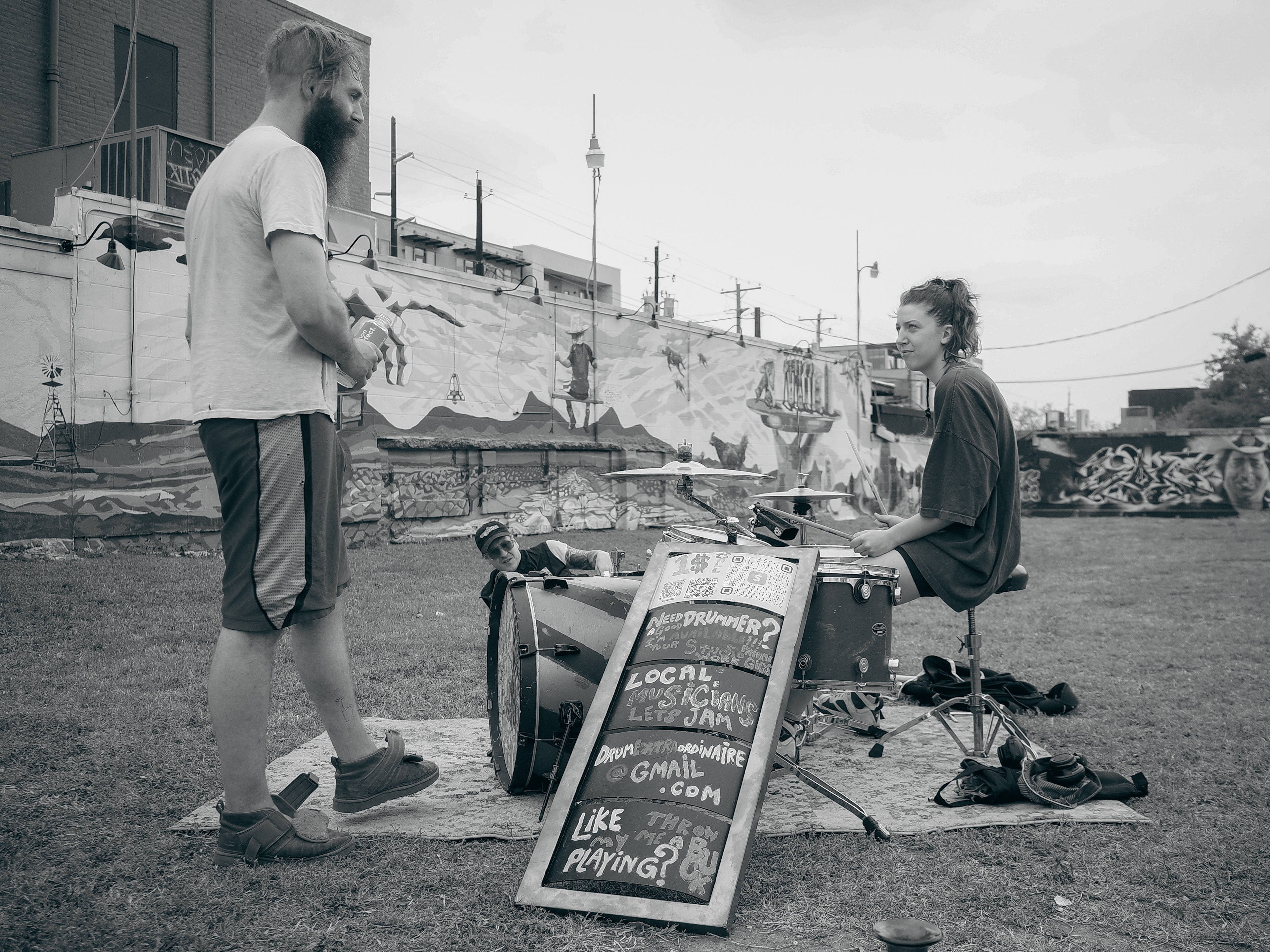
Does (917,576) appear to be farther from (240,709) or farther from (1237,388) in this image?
(1237,388)

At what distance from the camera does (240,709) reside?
2.58 m

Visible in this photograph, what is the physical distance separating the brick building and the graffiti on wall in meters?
27.5

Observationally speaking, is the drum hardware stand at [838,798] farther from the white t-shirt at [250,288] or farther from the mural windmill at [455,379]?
the mural windmill at [455,379]

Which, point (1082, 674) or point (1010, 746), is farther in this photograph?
point (1082, 674)

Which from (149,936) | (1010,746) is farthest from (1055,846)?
(149,936)

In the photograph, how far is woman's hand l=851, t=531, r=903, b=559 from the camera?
3.49 metres

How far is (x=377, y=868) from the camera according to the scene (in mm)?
2682

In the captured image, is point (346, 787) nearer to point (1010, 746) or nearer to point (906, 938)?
point (906, 938)

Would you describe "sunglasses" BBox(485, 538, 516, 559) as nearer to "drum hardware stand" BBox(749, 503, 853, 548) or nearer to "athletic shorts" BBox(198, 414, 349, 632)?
"drum hardware stand" BBox(749, 503, 853, 548)

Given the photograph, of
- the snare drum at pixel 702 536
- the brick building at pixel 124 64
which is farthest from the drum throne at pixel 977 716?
the brick building at pixel 124 64

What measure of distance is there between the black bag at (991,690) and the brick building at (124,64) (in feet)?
47.2

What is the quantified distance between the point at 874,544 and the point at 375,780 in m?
1.98

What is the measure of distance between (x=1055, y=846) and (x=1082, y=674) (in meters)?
3.43

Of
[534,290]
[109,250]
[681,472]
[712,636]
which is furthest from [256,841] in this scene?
[534,290]
